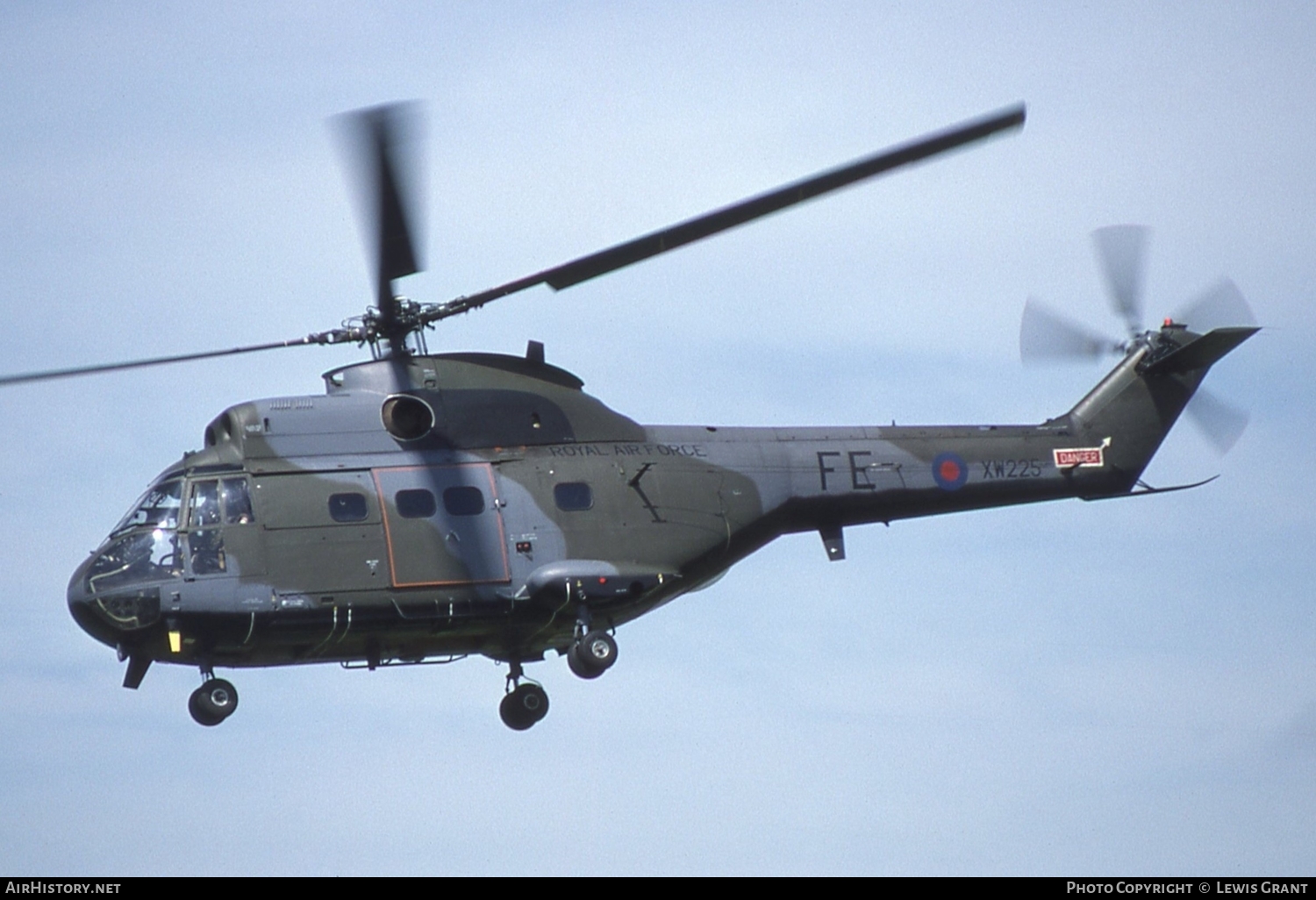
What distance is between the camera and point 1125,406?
30266 mm

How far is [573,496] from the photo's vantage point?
26328 millimetres

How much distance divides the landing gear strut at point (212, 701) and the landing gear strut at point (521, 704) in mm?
3983

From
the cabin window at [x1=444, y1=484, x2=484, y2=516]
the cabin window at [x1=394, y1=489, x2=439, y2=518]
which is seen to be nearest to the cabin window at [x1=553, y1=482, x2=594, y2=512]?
the cabin window at [x1=444, y1=484, x2=484, y2=516]

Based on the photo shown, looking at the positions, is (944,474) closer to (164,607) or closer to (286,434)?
(286,434)

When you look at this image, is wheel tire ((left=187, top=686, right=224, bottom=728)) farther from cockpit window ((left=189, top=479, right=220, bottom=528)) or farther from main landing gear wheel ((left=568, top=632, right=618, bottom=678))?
main landing gear wheel ((left=568, top=632, right=618, bottom=678))

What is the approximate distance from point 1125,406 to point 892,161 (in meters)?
8.50

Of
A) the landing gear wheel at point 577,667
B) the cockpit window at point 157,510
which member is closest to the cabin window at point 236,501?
the cockpit window at point 157,510

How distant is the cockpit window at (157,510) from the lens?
82.4 ft

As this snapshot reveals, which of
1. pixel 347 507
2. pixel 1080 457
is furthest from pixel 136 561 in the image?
pixel 1080 457

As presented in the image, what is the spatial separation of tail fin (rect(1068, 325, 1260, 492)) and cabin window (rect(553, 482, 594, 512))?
807 cm

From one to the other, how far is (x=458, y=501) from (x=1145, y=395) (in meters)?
11.4

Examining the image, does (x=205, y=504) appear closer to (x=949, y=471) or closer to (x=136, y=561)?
(x=136, y=561)
